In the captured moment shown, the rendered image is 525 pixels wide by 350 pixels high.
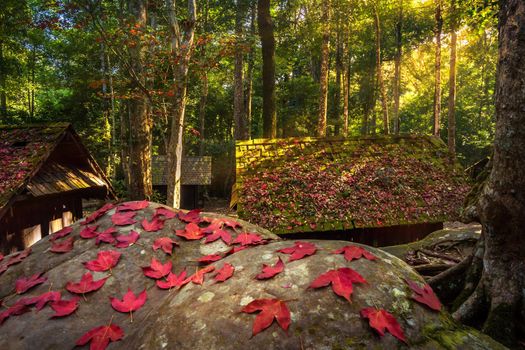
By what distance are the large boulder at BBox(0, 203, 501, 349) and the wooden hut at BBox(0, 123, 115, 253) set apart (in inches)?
249

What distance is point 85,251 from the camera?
11.8 feet

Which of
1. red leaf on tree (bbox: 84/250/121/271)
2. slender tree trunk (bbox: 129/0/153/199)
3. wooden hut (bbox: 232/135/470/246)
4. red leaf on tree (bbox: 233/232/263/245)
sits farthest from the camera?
slender tree trunk (bbox: 129/0/153/199)

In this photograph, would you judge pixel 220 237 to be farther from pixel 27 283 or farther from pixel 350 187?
pixel 350 187

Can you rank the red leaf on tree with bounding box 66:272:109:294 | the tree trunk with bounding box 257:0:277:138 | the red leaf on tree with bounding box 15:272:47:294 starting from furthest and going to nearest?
the tree trunk with bounding box 257:0:277:138 < the red leaf on tree with bounding box 15:272:47:294 < the red leaf on tree with bounding box 66:272:109:294

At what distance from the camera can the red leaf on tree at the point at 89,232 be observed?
12.5 feet

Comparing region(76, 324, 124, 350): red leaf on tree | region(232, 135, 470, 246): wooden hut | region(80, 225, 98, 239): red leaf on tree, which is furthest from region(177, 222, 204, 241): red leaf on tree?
region(232, 135, 470, 246): wooden hut

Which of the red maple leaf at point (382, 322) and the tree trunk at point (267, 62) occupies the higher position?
the tree trunk at point (267, 62)

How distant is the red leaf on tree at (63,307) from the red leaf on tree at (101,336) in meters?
0.41

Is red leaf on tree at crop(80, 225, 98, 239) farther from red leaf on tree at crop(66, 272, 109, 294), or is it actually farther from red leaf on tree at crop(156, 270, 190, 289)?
red leaf on tree at crop(156, 270, 190, 289)

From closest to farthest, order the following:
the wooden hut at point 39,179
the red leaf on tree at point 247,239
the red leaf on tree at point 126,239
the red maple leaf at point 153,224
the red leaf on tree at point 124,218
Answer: the red leaf on tree at point 247,239
the red leaf on tree at point 126,239
the red maple leaf at point 153,224
the red leaf on tree at point 124,218
the wooden hut at point 39,179

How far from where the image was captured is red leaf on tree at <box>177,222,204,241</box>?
3693 mm

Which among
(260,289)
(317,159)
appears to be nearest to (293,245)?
(260,289)

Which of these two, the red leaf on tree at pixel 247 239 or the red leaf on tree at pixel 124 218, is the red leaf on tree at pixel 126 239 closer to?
the red leaf on tree at pixel 124 218

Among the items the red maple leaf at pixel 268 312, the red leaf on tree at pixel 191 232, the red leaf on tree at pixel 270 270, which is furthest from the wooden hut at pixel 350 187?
the red maple leaf at pixel 268 312
